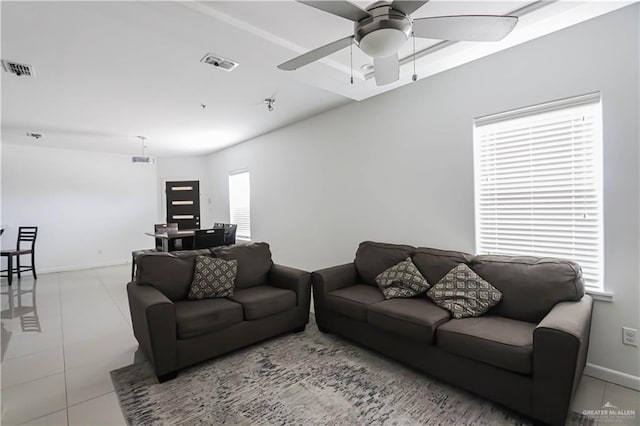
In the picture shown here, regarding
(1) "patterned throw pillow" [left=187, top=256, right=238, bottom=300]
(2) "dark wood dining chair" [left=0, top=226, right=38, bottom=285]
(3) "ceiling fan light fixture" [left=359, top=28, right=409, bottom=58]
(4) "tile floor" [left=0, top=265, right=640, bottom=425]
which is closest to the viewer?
(3) "ceiling fan light fixture" [left=359, top=28, right=409, bottom=58]

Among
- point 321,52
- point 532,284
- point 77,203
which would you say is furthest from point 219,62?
point 77,203

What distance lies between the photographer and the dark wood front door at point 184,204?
26.0ft

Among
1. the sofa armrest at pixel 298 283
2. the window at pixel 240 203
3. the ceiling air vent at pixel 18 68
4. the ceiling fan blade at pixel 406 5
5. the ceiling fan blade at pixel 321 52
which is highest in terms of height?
the ceiling air vent at pixel 18 68

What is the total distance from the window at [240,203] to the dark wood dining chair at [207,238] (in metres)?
1.55

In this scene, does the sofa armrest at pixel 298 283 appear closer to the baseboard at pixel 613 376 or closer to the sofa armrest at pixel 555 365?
the sofa armrest at pixel 555 365

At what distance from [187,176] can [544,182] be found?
7.71 m

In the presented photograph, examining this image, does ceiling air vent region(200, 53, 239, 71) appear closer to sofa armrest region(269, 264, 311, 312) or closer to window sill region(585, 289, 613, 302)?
sofa armrest region(269, 264, 311, 312)

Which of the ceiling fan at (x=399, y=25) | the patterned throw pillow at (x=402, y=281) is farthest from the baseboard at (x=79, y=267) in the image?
the ceiling fan at (x=399, y=25)

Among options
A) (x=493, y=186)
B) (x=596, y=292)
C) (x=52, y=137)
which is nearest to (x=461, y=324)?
(x=596, y=292)

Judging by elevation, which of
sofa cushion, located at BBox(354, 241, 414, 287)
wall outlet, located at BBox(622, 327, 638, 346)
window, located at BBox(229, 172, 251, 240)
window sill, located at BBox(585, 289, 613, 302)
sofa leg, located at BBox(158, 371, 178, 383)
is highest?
window, located at BBox(229, 172, 251, 240)

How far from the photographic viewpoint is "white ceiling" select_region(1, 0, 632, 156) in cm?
210

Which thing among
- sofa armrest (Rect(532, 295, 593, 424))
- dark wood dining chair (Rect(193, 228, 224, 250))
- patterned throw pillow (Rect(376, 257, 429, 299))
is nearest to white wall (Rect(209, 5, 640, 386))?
patterned throw pillow (Rect(376, 257, 429, 299))

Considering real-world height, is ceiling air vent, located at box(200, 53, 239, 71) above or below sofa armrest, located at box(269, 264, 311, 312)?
above

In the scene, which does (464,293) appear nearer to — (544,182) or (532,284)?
(532,284)
